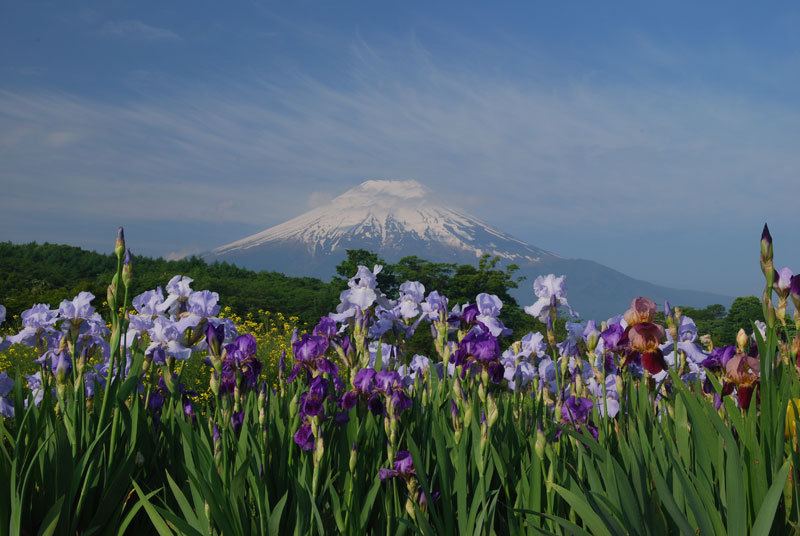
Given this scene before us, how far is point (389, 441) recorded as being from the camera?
2.38m

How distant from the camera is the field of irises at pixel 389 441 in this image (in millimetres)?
2078

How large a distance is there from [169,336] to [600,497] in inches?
93.1

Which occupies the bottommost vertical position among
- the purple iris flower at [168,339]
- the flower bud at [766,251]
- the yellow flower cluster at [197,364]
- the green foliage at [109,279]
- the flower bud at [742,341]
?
the yellow flower cluster at [197,364]

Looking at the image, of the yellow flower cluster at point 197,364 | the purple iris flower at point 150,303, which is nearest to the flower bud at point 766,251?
→ the purple iris flower at point 150,303

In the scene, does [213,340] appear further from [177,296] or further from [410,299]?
[410,299]

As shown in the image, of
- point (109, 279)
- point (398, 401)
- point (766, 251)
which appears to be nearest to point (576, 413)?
point (398, 401)

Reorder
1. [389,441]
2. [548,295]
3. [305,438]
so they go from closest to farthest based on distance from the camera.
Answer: [389,441] → [305,438] → [548,295]

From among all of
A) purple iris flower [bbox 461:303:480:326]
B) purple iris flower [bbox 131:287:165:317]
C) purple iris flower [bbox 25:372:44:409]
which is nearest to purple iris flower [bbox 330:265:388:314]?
purple iris flower [bbox 461:303:480:326]

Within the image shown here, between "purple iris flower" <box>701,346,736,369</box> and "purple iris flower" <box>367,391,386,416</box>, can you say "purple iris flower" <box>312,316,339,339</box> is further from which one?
"purple iris flower" <box>701,346,736,369</box>

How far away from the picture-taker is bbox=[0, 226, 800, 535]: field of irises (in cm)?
208

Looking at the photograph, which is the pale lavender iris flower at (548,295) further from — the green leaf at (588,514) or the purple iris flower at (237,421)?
the purple iris flower at (237,421)

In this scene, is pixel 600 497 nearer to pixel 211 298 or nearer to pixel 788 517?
pixel 788 517

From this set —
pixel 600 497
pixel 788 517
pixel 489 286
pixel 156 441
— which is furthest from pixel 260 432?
pixel 489 286

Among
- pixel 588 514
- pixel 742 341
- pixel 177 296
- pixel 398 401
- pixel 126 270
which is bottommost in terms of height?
pixel 588 514
